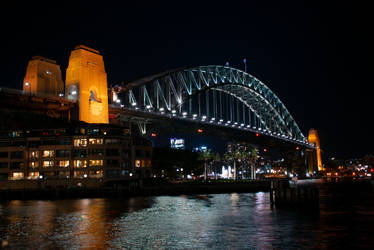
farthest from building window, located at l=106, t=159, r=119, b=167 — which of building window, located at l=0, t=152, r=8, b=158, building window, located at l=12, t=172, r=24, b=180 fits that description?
building window, located at l=0, t=152, r=8, b=158

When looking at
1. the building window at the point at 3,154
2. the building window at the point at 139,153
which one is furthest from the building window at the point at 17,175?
the building window at the point at 139,153

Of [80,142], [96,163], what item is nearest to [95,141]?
[80,142]

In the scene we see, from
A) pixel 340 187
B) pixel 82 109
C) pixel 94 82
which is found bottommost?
pixel 340 187

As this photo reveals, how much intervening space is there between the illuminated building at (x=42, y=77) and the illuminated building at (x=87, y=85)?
4.53 metres

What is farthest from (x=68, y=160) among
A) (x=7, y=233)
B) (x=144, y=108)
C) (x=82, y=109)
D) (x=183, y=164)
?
(x=7, y=233)

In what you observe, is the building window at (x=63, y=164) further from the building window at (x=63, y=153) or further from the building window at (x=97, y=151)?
the building window at (x=97, y=151)

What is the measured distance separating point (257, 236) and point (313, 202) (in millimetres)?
17462

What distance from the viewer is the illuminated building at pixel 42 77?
78250 millimetres

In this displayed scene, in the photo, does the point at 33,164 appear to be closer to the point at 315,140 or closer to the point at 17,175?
the point at 17,175

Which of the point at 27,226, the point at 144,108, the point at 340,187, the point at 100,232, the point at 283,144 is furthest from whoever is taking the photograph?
the point at 283,144

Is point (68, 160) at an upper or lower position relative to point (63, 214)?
upper

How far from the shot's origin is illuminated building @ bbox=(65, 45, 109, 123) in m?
77.8

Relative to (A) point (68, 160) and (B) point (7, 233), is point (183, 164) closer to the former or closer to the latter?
(A) point (68, 160)

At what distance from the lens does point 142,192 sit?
63.2m
